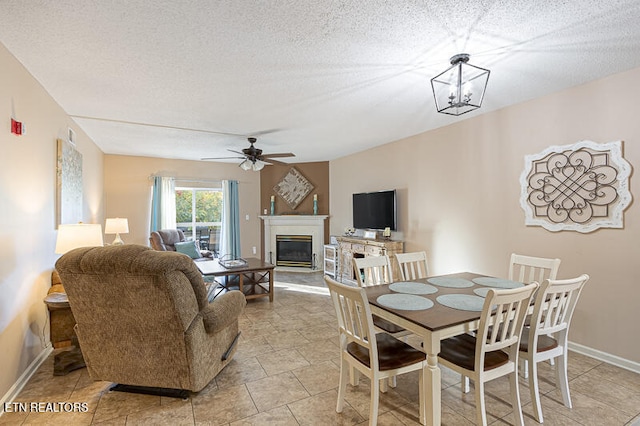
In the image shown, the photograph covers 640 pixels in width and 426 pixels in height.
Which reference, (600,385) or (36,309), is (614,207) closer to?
(600,385)

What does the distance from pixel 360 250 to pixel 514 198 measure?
99.8 inches

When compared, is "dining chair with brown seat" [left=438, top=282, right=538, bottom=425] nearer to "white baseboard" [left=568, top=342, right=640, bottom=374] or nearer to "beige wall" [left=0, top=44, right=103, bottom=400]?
"white baseboard" [left=568, top=342, right=640, bottom=374]

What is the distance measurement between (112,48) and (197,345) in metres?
2.17

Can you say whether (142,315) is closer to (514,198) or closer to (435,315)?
(435,315)

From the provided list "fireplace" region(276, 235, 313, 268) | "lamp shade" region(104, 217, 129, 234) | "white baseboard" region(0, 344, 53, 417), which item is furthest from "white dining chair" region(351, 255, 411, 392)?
"lamp shade" region(104, 217, 129, 234)

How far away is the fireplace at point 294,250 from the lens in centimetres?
691

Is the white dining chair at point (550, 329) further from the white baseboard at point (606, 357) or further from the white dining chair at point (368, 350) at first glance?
the white baseboard at point (606, 357)

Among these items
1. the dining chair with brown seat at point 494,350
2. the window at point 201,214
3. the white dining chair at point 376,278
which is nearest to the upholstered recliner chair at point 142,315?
the white dining chair at point 376,278

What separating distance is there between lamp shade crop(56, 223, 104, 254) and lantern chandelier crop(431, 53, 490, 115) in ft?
10.4

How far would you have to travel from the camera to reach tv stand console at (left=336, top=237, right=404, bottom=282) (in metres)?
4.78

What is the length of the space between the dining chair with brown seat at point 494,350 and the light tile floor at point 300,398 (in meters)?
0.34

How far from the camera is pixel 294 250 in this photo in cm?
702

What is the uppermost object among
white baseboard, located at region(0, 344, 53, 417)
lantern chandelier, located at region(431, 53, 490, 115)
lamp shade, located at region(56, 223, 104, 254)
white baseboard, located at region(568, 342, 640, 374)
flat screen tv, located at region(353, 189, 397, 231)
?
lantern chandelier, located at region(431, 53, 490, 115)

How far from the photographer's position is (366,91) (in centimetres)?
300
